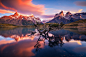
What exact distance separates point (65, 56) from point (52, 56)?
8.38ft

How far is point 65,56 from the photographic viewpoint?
12602 mm

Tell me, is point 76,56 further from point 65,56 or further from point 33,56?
point 33,56

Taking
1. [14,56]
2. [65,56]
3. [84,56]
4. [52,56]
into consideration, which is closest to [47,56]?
[52,56]

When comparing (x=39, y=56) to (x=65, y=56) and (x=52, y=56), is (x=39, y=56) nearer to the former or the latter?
(x=52, y=56)

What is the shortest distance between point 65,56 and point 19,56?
9091 mm

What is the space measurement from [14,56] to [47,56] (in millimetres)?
6531

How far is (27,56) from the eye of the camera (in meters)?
12.8

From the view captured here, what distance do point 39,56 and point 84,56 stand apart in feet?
29.2

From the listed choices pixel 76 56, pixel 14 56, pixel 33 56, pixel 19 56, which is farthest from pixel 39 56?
pixel 76 56

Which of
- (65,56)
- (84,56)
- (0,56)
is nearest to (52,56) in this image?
(65,56)

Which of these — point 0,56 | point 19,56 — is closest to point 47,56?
point 19,56

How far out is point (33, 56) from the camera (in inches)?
501

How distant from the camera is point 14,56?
12.7 metres

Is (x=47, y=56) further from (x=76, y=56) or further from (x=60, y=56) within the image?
(x=76, y=56)
